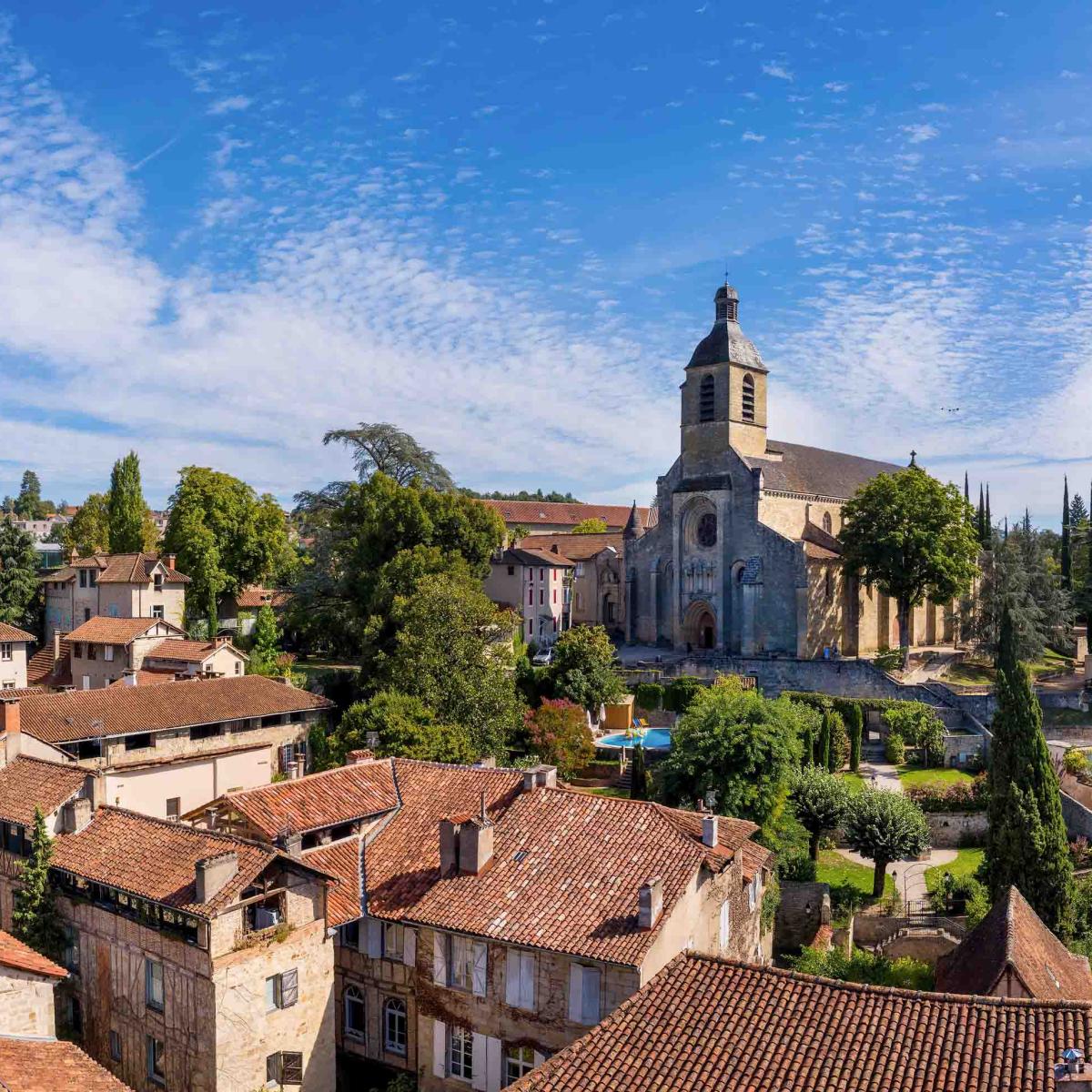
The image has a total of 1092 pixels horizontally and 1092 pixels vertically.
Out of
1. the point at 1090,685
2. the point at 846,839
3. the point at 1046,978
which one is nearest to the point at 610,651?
the point at 846,839

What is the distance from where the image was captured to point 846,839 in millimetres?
39938

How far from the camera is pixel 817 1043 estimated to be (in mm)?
15773

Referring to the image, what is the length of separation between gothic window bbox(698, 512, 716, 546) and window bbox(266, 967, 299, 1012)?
54450 millimetres

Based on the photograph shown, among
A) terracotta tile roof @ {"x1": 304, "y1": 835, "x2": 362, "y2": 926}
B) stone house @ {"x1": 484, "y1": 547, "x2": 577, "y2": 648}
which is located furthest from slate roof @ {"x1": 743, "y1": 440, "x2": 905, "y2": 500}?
terracotta tile roof @ {"x1": 304, "y1": 835, "x2": 362, "y2": 926}

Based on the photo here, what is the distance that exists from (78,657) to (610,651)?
3136cm

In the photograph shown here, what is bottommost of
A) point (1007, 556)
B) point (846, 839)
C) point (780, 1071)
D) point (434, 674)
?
point (846, 839)

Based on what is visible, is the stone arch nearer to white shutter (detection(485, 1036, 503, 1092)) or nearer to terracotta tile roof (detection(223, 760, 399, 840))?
terracotta tile roof (detection(223, 760, 399, 840))

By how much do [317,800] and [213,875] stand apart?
5.42m

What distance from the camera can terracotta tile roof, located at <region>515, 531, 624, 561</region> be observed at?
Result: 90875 mm

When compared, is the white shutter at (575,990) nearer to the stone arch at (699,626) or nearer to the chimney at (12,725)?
the chimney at (12,725)

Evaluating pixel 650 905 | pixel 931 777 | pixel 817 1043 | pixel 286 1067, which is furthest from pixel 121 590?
pixel 817 1043

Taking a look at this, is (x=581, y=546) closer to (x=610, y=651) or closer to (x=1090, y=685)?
(x=610, y=651)

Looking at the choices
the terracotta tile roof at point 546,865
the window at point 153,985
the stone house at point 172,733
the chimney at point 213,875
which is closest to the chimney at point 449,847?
the terracotta tile roof at point 546,865

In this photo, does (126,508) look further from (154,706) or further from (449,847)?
(449,847)
